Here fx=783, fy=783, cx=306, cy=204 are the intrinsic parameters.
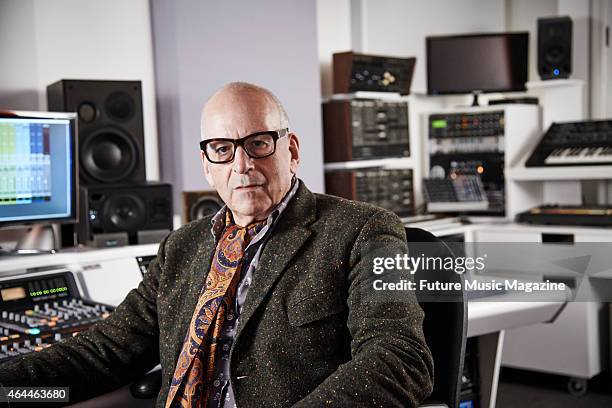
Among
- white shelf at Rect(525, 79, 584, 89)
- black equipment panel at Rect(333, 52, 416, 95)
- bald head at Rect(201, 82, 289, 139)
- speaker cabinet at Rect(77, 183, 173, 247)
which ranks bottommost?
speaker cabinet at Rect(77, 183, 173, 247)

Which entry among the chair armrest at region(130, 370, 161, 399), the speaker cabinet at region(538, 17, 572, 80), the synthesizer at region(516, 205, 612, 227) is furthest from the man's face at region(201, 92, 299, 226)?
the speaker cabinet at region(538, 17, 572, 80)

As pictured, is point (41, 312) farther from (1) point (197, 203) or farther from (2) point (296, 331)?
(1) point (197, 203)

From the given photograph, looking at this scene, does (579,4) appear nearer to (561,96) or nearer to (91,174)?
→ (561,96)

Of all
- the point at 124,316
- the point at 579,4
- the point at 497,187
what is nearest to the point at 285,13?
the point at 497,187

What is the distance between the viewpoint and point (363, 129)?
407cm

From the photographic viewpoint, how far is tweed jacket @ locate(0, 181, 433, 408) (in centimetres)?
146

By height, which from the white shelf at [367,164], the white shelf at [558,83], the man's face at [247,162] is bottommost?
the white shelf at [367,164]

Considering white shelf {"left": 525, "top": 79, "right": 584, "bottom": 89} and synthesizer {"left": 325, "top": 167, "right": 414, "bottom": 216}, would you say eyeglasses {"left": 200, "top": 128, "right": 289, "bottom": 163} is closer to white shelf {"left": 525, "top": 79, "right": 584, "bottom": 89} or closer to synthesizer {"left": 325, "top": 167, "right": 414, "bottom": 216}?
synthesizer {"left": 325, "top": 167, "right": 414, "bottom": 216}

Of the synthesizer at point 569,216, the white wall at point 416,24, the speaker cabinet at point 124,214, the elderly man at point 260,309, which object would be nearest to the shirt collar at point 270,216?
the elderly man at point 260,309

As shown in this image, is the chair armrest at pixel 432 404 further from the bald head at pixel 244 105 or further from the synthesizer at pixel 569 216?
the synthesizer at pixel 569 216

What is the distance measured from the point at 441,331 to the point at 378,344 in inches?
10.7

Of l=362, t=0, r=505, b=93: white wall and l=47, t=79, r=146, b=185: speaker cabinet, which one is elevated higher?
l=362, t=0, r=505, b=93: white wall

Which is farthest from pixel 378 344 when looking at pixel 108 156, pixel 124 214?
pixel 108 156

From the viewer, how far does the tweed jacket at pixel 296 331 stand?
1.46 metres
